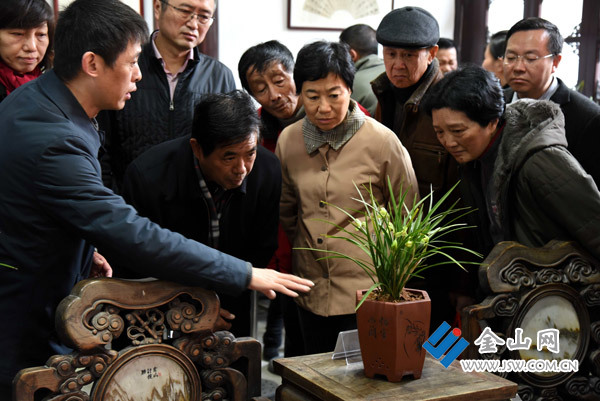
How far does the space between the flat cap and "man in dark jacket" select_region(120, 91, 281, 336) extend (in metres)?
0.73

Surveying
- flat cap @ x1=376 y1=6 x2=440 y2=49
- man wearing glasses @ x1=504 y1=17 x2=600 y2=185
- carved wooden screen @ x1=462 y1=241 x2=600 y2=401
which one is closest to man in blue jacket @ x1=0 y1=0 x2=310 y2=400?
carved wooden screen @ x1=462 y1=241 x2=600 y2=401

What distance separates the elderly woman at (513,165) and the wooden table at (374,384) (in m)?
0.55

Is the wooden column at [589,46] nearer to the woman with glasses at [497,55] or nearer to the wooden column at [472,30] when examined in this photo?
the wooden column at [472,30]

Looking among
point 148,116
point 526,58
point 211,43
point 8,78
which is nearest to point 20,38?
point 8,78

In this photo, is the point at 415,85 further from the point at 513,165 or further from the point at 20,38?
the point at 20,38

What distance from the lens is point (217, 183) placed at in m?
2.08

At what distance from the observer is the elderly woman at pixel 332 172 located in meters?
2.27

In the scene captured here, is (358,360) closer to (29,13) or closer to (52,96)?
(52,96)

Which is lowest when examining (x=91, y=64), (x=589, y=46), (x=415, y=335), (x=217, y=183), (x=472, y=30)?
(x=415, y=335)

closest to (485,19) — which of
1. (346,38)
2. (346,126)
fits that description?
(346,38)

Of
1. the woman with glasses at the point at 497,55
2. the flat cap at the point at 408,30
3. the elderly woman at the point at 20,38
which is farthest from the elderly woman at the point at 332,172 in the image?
the woman with glasses at the point at 497,55

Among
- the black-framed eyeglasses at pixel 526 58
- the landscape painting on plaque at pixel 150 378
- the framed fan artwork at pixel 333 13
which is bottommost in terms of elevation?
the landscape painting on plaque at pixel 150 378

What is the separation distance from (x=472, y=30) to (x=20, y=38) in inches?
141

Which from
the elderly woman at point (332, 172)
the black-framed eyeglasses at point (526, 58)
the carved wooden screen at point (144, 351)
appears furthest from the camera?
the black-framed eyeglasses at point (526, 58)
